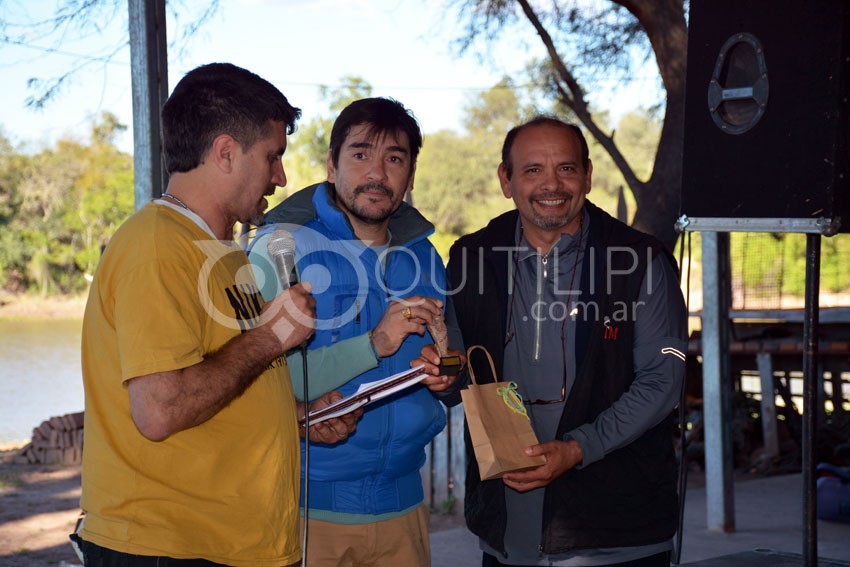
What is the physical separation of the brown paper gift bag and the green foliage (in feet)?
58.2

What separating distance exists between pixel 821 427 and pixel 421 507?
725 cm

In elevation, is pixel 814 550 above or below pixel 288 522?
below

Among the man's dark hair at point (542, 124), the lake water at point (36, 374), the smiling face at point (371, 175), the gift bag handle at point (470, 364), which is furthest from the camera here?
the lake water at point (36, 374)

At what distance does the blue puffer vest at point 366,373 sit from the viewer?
2551mm

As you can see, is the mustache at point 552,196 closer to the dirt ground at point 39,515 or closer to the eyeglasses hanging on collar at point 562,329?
the eyeglasses hanging on collar at point 562,329

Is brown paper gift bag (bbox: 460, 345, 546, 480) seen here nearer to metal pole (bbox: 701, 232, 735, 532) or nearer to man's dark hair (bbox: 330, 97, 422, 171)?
man's dark hair (bbox: 330, 97, 422, 171)

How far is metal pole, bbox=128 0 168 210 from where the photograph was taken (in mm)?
3482

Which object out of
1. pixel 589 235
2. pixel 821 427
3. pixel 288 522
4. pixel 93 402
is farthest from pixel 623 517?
pixel 821 427

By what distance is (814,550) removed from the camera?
3.04 m

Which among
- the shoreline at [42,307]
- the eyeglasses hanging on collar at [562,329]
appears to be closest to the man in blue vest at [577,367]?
the eyeglasses hanging on collar at [562,329]

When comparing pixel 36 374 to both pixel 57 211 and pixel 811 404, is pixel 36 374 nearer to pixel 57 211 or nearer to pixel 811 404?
pixel 57 211

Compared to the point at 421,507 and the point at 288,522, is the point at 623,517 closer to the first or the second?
the point at 421,507

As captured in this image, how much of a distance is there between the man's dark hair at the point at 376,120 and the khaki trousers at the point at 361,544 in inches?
42.2

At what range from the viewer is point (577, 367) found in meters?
2.56
